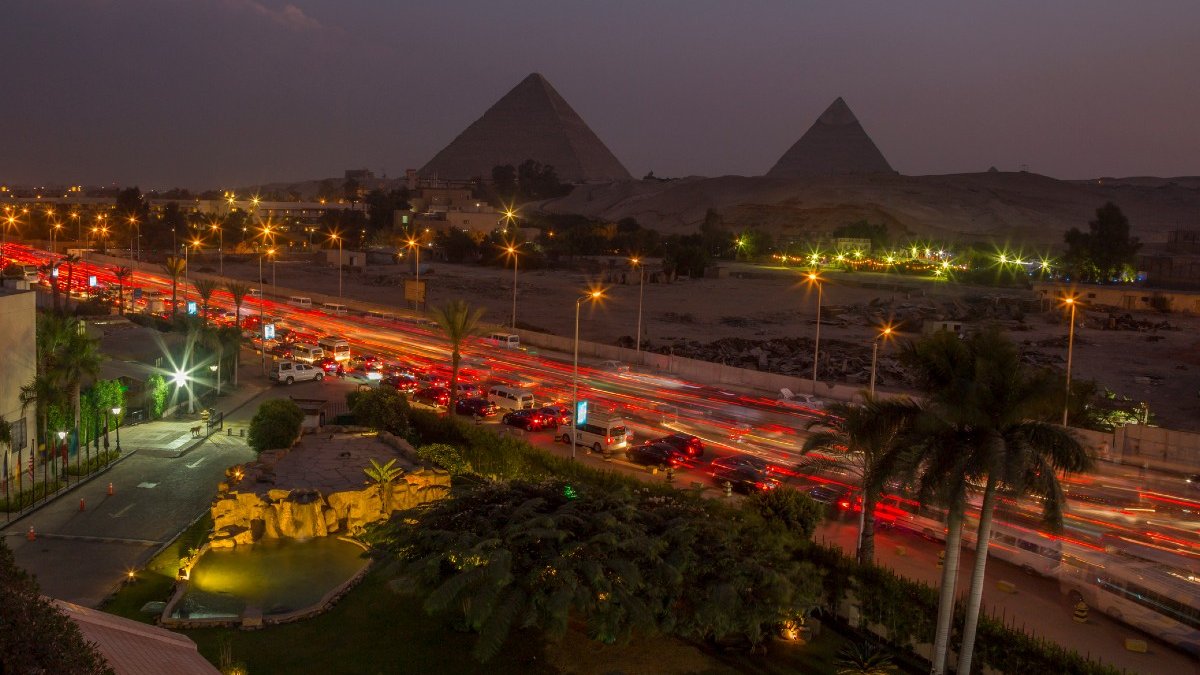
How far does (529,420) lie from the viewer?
88.5 feet

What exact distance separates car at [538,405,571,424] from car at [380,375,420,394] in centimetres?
572

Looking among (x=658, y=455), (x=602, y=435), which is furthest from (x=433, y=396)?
(x=658, y=455)

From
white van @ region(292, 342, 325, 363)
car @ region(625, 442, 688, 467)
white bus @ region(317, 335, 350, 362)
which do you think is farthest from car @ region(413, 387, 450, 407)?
car @ region(625, 442, 688, 467)

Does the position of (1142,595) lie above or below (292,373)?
above

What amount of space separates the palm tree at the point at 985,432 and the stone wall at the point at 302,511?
1038 cm

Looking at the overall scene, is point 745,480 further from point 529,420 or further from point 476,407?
point 476,407

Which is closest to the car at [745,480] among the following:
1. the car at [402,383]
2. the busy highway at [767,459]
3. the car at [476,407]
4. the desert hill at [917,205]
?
the busy highway at [767,459]

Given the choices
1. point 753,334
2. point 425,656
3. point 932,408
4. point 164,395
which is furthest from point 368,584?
point 753,334

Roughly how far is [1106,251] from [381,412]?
7427cm

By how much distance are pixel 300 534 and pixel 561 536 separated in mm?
7932

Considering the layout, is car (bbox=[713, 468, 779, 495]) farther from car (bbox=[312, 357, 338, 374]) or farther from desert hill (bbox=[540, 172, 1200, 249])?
desert hill (bbox=[540, 172, 1200, 249])

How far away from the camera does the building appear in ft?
65.3

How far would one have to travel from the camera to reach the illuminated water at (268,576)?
14273 mm

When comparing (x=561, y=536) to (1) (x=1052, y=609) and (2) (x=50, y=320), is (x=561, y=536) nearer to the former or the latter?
(1) (x=1052, y=609)
